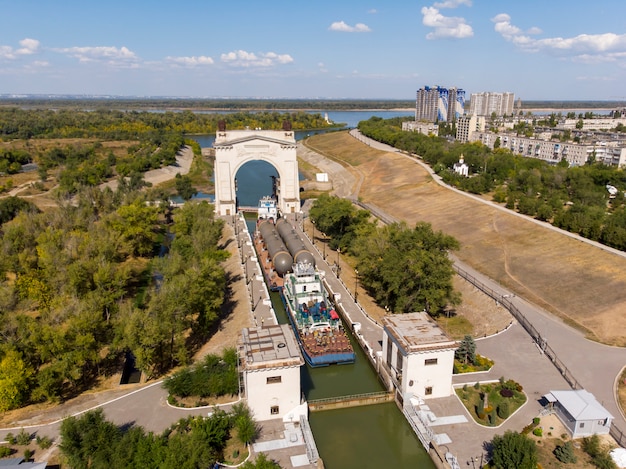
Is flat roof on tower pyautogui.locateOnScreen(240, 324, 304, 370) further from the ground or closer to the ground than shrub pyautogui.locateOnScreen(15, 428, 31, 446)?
further from the ground

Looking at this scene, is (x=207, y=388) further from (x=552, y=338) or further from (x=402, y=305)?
(x=552, y=338)

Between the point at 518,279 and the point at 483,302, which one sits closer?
the point at 483,302

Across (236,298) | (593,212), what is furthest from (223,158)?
(593,212)

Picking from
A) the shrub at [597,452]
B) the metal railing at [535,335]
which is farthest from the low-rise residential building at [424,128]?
the shrub at [597,452]

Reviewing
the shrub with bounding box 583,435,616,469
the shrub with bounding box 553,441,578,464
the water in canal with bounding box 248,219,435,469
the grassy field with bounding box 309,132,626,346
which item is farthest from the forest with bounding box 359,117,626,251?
the water in canal with bounding box 248,219,435,469

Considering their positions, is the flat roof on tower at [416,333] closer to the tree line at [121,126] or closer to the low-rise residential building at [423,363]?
the low-rise residential building at [423,363]

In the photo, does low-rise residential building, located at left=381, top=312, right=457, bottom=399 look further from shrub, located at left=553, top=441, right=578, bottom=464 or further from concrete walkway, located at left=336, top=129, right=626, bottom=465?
shrub, located at left=553, top=441, right=578, bottom=464

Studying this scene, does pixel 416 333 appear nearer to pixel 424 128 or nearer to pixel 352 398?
pixel 352 398
